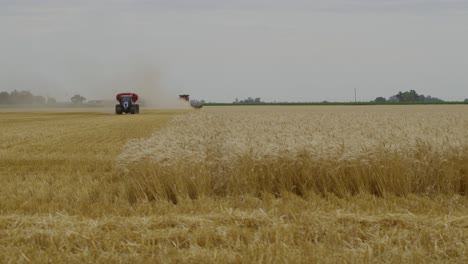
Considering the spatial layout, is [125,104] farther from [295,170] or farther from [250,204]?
[250,204]

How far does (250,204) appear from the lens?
709cm

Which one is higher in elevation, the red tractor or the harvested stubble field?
the red tractor

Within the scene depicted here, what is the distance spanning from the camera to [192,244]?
16.9 feet

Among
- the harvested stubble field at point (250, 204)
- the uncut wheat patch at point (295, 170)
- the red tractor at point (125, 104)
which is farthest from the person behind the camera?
the red tractor at point (125, 104)

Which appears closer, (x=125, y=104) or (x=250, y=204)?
(x=250, y=204)

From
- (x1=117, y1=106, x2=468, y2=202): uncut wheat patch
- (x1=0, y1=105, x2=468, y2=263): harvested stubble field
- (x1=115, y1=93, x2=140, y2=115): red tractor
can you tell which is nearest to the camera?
(x1=0, y1=105, x2=468, y2=263): harvested stubble field

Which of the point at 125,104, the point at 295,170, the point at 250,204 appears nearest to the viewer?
the point at 250,204

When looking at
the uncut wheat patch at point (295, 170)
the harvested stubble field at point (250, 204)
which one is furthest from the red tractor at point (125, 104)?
the uncut wheat patch at point (295, 170)

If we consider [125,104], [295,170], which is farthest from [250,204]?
[125,104]

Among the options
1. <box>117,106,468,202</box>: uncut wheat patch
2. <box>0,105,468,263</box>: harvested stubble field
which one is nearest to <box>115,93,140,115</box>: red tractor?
<box>0,105,468,263</box>: harvested stubble field

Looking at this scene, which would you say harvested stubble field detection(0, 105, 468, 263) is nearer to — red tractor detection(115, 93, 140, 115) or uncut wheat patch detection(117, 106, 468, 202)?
uncut wheat patch detection(117, 106, 468, 202)

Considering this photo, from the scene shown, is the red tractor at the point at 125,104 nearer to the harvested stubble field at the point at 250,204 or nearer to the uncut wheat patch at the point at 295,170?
the harvested stubble field at the point at 250,204

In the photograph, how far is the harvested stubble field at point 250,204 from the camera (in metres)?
4.93

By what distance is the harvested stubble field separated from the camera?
4.93 metres
